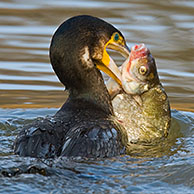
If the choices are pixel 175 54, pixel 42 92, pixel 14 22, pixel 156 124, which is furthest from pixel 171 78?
pixel 14 22

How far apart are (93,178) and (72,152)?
39 centimetres

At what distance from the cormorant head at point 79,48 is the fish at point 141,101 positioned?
24 centimetres

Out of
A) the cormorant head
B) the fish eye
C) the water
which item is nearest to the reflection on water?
the water

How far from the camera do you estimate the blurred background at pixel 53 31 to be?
891 centimetres

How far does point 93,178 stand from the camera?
5.50 m

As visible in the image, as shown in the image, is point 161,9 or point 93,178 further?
point 161,9

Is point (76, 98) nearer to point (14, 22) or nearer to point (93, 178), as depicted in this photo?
point (93, 178)

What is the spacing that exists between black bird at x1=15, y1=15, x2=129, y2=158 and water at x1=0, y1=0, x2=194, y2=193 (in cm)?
15

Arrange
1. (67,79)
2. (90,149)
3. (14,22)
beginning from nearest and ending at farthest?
(90,149)
(67,79)
(14,22)

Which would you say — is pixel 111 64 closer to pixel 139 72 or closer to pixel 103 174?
pixel 139 72

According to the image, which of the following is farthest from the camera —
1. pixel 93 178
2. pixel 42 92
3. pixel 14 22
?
pixel 14 22

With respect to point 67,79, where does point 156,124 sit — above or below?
below

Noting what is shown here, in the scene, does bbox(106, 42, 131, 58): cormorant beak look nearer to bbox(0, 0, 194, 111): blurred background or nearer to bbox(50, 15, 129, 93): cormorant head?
bbox(50, 15, 129, 93): cormorant head

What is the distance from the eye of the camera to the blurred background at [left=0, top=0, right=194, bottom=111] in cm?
891
